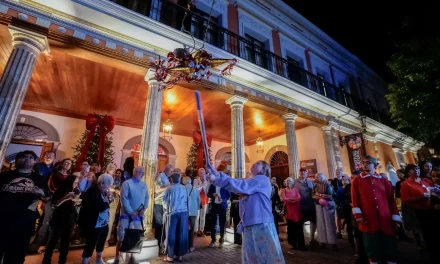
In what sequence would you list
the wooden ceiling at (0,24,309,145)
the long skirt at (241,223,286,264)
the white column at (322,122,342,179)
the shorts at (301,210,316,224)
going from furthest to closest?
1. the white column at (322,122,342,179)
2. the wooden ceiling at (0,24,309,145)
3. the shorts at (301,210,316,224)
4. the long skirt at (241,223,286,264)

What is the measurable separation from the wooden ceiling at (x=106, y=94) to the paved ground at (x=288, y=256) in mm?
4423

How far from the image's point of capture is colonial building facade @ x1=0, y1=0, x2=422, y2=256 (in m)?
4.51

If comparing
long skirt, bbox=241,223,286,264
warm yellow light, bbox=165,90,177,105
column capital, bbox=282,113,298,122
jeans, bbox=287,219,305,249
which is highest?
warm yellow light, bbox=165,90,177,105

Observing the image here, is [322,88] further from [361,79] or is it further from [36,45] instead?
[36,45]

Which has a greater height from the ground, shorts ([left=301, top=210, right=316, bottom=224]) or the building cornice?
the building cornice

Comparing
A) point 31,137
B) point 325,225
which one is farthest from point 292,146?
point 31,137

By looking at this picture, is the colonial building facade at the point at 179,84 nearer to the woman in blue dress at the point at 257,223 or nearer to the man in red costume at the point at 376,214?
the woman in blue dress at the point at 257,223

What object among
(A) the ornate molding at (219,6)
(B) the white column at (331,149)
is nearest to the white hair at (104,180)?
(A) the ornate molding at (219,6)

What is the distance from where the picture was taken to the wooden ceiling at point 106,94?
534cm

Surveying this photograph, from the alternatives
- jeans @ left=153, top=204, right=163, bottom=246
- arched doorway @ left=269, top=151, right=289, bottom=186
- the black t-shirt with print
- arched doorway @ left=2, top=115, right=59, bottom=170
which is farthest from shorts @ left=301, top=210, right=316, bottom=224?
arched doorway @ left=2, top=115, right=59, bottom=170

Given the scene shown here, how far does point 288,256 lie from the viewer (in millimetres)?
4250

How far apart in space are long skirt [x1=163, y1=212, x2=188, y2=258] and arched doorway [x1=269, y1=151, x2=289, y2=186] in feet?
28.1

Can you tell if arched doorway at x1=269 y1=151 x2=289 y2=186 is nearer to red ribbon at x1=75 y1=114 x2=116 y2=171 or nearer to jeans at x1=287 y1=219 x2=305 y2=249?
jeans at x1=287 y1=219 x2=305 y2=249

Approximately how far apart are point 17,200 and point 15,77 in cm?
297
